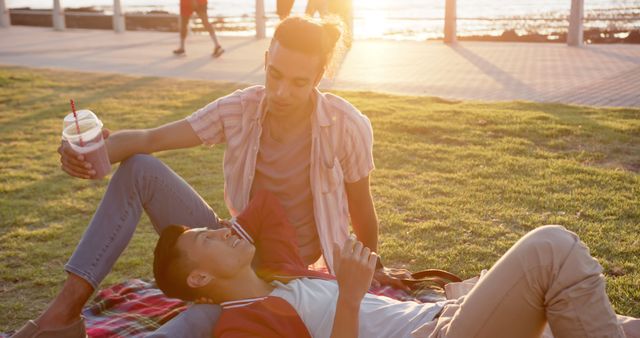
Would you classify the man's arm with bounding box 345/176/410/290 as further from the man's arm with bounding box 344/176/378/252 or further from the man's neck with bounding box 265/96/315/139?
the man's neck with bounding box 265/96/315/139

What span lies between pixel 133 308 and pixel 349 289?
184cm

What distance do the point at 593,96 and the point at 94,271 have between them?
7.53m

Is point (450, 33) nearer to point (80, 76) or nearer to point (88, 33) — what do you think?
point (80, 76)

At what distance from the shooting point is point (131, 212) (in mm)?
3436

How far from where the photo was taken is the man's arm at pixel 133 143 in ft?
10.6

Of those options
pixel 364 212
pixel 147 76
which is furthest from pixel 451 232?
pixel 147 76

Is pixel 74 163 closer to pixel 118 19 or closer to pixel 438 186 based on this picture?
pixel 438 186

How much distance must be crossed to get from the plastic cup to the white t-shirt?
947 mm

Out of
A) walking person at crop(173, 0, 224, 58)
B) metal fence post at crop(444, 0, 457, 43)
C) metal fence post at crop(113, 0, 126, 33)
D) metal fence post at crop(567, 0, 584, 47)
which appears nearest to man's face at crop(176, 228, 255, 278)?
walking person at crop(173, 0, 224, 58)

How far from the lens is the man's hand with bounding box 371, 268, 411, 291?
3998 millimetres

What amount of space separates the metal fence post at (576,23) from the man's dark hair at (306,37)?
11.9 metres

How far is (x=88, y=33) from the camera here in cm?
2138

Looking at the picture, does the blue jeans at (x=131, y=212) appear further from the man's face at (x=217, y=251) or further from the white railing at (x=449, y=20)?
the white railing at (x=449, y=20)

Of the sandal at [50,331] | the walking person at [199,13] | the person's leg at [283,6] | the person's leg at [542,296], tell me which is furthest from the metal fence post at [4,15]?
the person's leg at [542,296]
